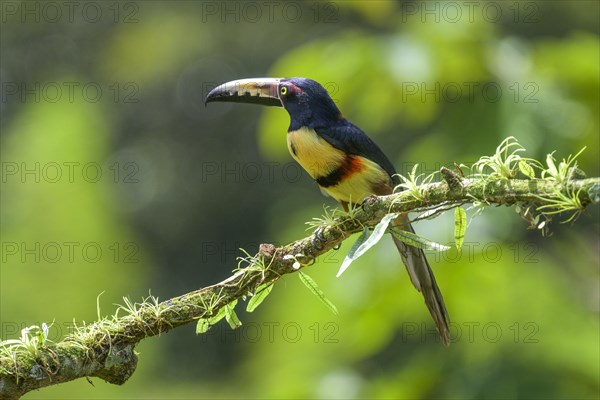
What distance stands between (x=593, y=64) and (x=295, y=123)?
1380 mm

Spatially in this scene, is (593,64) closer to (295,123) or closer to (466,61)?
(466,61)

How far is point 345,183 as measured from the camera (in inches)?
156

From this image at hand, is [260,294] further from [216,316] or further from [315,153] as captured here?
[315,153]

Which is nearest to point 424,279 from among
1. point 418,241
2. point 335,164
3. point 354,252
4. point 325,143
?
point 335,164

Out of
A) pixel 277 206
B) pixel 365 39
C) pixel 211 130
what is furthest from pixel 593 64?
pixel 211 130

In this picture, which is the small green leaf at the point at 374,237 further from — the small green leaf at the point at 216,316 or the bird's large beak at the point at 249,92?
the bird's large beak at the point at 249,92

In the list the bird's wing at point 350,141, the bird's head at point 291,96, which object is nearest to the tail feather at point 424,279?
the bird's wing at point 350,141

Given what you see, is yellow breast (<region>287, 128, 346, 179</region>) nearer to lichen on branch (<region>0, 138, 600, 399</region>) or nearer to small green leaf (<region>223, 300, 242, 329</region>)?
lichen on branch (<region>0, 138, 600, 399</region>)

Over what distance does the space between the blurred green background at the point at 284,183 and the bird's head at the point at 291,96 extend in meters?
0.14

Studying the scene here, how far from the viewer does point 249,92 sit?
13.1 ft

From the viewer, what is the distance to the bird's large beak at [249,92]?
3994 mm

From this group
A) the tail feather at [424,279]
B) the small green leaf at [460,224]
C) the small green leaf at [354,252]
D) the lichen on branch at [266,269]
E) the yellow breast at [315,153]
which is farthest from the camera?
the yellow breast at [315,153]

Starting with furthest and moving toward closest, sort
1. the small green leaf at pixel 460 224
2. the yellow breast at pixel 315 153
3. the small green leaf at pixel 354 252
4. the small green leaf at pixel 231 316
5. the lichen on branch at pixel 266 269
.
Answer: the yellow breast at pixel 315 153 < the small green leaf at pixel 231 316 < the small green leaf at pixel 460 224 < the small green leaf at pixel 354 252 < the lichen on branch at pixel 266 269

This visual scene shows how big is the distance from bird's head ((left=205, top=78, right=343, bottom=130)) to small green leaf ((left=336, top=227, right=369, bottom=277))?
1.38 m
